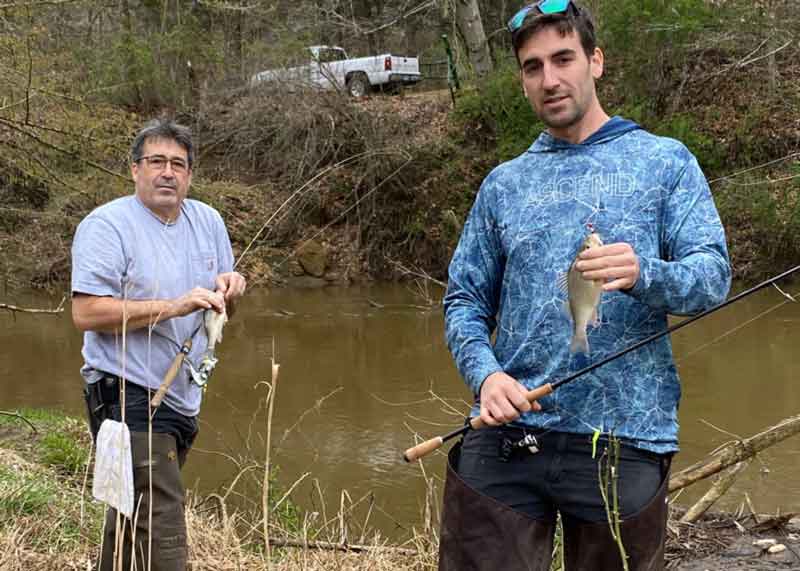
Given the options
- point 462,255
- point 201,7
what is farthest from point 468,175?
point 462,255

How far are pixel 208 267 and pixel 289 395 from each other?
7018mm

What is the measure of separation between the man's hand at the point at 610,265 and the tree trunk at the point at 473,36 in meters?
17.9

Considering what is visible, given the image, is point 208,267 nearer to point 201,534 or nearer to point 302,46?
point 201,534

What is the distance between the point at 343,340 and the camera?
42.0 ft

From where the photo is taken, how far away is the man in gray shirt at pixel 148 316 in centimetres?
288

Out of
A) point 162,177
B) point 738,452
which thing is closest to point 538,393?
point 162,177

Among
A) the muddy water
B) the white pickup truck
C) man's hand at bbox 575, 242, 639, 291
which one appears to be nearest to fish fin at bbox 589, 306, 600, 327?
man's hand at bbox 575, 242, 639, 291

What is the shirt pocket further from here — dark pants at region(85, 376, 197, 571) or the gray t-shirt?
dark pants at region(85, 376, 197, 571)

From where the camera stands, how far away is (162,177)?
10.1 feet

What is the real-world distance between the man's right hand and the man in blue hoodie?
40.6 inches

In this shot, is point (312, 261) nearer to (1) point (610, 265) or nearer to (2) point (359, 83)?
(2) point (359, 83)

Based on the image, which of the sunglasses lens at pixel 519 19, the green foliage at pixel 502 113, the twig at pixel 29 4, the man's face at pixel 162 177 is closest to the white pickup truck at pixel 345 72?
the green foliage at pixel 502 113

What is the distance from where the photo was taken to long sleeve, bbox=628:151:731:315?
1.88 meters

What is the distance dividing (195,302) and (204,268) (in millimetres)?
316
